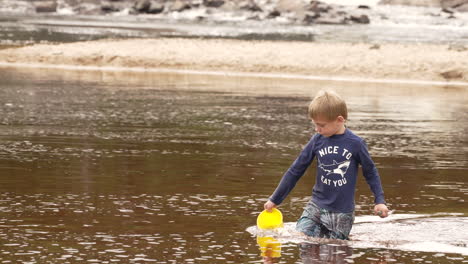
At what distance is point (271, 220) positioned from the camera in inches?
292

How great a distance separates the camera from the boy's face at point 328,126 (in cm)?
687

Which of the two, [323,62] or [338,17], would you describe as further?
[338,17]

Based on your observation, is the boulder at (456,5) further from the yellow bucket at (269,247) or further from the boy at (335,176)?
the boy at (335,176)

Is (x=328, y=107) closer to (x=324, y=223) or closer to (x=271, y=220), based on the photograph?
(x=324, y=223)

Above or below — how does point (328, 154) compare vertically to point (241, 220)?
above

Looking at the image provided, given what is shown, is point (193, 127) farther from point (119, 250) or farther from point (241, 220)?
point (119, 250)

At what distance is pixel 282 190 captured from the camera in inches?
281

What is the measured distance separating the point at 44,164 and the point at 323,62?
73.8ft

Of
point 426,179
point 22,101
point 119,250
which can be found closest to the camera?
point 119,250

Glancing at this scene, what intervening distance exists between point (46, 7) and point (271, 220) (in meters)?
103

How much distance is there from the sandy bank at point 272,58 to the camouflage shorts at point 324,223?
23.5 meters

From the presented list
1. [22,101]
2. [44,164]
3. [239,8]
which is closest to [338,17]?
[239,8]

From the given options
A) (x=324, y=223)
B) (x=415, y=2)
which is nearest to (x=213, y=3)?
(x=415, y=2)

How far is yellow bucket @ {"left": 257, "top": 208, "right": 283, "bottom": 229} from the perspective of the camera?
740 centimetres
